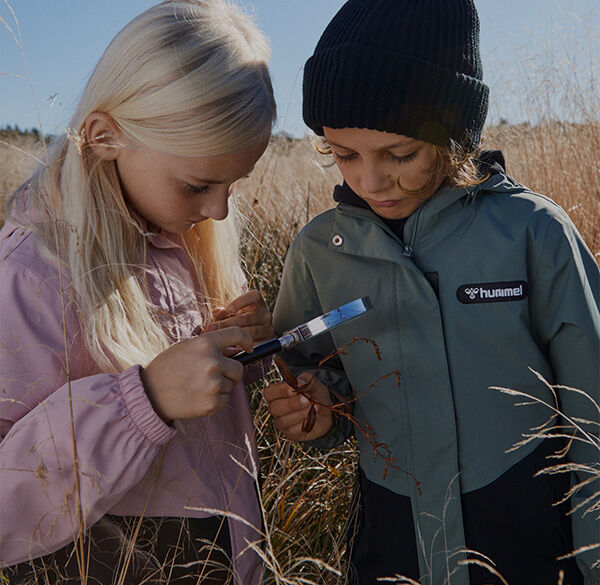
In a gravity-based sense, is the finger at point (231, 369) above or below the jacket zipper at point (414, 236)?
below

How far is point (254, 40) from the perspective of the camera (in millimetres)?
1615

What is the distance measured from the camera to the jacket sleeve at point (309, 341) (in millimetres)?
1667

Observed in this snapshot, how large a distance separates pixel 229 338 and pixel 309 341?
1.36 feet

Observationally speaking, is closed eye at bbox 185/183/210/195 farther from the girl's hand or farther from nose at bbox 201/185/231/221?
the girl's hand

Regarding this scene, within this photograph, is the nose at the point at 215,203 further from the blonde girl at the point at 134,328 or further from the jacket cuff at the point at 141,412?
the jacket cuff at the point at 141,412

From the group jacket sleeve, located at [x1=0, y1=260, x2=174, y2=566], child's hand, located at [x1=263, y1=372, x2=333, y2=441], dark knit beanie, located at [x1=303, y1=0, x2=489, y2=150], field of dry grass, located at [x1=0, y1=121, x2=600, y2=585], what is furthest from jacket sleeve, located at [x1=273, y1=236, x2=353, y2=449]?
jacket sleeve, located at [x1=0, y1=260, x2=174, y2=566]

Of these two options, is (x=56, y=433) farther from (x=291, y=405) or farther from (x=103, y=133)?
(x=103, y=133)

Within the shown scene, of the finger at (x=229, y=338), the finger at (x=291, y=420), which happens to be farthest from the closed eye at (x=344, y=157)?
the finger at (x=291, y=420)

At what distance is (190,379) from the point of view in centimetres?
126

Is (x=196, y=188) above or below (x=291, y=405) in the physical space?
above

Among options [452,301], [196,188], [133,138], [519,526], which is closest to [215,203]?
[196,188]

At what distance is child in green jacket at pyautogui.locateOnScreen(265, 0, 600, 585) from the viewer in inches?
55.7

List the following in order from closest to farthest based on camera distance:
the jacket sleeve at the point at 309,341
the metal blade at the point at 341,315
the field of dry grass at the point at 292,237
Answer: the metal blade at the point at 341,315
the jacket sleeve at the point at 309,341
the field of dry grass at the point at 292,237

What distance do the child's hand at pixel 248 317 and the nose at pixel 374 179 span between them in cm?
43
